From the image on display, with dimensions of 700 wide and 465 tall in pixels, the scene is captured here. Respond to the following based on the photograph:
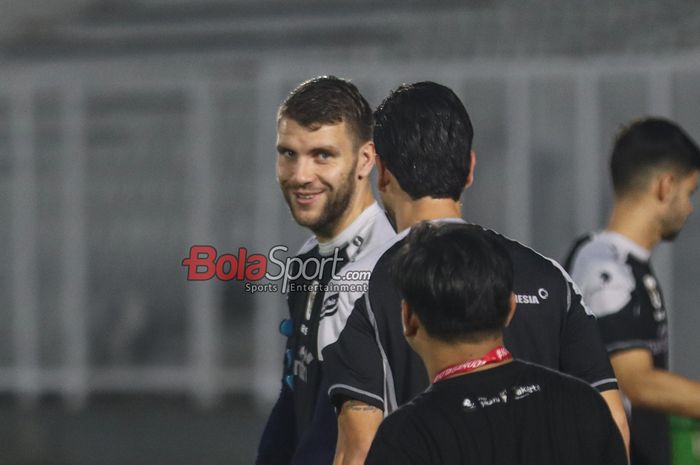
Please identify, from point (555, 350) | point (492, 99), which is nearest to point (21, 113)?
point (492, 99)

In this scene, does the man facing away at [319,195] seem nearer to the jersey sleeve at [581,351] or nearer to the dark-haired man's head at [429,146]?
the dark-haired man's head at [429,146]

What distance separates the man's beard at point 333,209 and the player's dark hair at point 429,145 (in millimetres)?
636

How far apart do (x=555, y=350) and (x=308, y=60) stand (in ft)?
26.8

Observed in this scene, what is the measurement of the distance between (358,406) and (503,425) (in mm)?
704

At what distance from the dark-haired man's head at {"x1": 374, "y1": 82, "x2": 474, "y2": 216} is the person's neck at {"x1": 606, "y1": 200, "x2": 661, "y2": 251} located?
5.18 feet

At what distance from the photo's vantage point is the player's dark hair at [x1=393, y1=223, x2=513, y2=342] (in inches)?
92.9

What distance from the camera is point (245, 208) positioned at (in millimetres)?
11000

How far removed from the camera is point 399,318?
9.56 feet

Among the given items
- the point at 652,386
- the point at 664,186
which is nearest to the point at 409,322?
the point at 652,386

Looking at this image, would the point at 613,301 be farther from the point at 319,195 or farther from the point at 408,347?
the point at 408,347

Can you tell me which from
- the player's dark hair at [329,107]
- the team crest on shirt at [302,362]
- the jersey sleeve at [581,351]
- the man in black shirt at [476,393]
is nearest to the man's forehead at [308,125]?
the player's dark hair at [329,107]

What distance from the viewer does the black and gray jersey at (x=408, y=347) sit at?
2930 mm

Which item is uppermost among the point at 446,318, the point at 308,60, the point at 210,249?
the point at 308,60

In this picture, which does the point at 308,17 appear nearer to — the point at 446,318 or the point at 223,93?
the point at 223,93
